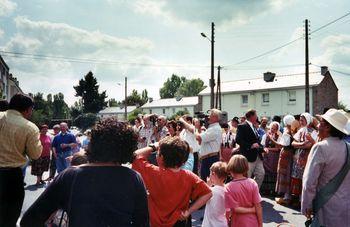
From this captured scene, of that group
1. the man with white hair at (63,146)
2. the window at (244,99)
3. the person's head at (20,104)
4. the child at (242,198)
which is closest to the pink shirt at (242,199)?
the child at (242,198)

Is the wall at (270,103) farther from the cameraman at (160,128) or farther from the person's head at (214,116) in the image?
the person's head at (214,116)

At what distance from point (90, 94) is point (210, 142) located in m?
80.5

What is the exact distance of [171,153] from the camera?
335 centimetres

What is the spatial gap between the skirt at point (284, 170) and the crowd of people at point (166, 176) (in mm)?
23

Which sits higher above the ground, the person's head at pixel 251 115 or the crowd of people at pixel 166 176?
the person's head at pixel 251 115

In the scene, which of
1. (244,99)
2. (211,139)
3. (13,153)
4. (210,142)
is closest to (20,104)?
(13,153)

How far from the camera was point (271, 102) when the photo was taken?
45812 millimetres

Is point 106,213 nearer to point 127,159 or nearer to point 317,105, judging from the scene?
point 127,159

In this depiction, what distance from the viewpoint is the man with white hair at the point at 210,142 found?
25.0 ft

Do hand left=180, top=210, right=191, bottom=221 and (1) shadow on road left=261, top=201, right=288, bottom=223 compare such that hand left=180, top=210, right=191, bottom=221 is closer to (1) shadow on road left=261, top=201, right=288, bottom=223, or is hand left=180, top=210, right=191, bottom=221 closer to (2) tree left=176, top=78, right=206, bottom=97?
(1) shadow on road left=261, top=201, right=288, bottom=223

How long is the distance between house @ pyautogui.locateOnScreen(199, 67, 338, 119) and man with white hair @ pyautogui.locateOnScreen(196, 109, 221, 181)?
3622cm

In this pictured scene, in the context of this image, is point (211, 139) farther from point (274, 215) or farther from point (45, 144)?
point (45, 144)

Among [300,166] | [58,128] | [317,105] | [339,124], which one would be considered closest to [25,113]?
[339,124]

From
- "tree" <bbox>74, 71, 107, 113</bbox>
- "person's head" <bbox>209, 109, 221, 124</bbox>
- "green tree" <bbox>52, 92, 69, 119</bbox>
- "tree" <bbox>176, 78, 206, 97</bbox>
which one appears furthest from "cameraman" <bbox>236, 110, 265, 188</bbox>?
"green tree" <bbox>52, 92, 69, 119</bbox>
